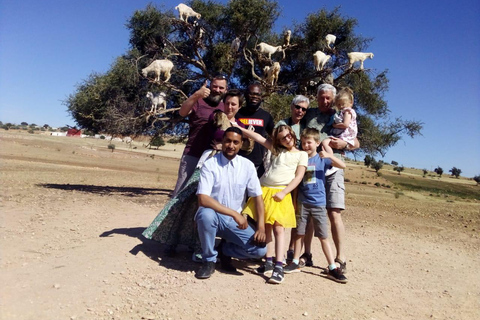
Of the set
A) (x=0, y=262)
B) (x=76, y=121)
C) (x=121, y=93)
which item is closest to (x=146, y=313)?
(x=0, y=262)

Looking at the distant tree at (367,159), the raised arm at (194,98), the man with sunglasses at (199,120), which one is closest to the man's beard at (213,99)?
the man with sunglasses at (199,120)

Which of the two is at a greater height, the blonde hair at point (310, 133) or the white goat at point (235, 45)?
the white goat at point (235, 45)

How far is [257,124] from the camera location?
474 cm

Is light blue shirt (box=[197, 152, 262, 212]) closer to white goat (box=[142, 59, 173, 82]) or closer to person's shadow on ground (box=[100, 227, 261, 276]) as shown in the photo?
person's shadow on ground (box=[100, 227, 261, 276])

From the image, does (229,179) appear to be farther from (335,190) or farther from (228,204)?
(335,190)

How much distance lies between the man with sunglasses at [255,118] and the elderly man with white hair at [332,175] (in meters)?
0.54

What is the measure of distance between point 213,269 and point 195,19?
8.36 meters

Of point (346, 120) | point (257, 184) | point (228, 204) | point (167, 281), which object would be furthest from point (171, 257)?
point (346, 120)

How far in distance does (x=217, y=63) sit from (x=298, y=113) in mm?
6396

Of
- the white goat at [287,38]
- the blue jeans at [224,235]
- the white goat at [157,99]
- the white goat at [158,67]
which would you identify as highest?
the white goat at [287,38]

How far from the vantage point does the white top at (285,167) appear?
430 cm

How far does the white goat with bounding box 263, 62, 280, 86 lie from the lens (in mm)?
9191

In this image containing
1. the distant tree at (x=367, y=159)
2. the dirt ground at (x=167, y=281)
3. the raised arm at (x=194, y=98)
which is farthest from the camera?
the distant tree at (x=367, y=159)

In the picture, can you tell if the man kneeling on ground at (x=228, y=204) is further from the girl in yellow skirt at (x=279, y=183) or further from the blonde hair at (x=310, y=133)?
the blonde hair at (x=310, y=133)
